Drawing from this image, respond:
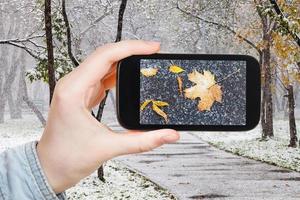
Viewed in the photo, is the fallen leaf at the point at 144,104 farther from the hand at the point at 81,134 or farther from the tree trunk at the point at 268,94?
the tree trunk at the point at 268,94

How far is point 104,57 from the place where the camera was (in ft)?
6.18

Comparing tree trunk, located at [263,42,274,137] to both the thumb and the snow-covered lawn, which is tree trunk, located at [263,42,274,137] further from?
the thumb

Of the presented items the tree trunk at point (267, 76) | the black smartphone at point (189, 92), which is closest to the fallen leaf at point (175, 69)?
the black smartphone at point (189, 92)

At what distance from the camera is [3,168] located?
182 cm

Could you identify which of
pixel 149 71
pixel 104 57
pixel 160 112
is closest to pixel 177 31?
pixel 149 71

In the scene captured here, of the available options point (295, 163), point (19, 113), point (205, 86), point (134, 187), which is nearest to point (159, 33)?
point (19, 113)

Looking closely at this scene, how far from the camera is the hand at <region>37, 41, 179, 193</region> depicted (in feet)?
6.05

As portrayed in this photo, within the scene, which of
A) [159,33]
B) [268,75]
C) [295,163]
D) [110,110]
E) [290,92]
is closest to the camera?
[295,163]

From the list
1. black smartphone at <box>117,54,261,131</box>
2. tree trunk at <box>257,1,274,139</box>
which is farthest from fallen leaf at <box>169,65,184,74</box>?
tree trunk at <box>257,1,274,139</box>

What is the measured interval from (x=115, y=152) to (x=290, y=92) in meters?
23.4

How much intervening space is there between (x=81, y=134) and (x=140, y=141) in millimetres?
188

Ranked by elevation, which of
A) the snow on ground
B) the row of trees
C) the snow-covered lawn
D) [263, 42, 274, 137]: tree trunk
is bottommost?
the snow-covered lawn

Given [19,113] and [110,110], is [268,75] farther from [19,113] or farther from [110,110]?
[110,110]

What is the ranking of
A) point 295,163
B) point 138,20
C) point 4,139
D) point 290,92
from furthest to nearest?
point 138,20 → point 4,139 → point 290,92 → point 295,163
